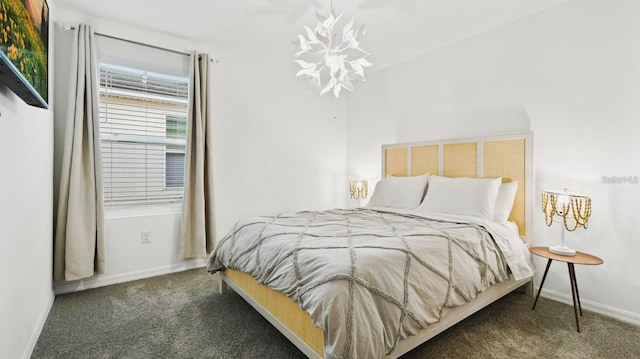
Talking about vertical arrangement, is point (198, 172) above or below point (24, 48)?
below

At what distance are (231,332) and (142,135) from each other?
7.21 feet

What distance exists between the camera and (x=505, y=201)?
2.67 metres

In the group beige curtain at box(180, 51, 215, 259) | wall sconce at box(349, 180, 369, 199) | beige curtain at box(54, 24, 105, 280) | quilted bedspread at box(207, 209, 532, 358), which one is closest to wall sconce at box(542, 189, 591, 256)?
quilted bedspread at box(207, 209, 532, 358)

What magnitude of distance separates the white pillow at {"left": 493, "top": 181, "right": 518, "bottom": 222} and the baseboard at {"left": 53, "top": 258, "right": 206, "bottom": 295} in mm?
2952

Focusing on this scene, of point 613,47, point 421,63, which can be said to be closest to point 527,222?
point 613,47

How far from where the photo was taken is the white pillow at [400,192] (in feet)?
10.2

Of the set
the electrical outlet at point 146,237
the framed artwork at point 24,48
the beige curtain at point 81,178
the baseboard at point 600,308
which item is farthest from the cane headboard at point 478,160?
the framed artwork at point 24,48

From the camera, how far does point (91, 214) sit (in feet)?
8.60

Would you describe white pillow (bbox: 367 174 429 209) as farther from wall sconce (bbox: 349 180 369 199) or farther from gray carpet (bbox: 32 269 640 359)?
gray carpet (bbox: 32 269 640 359)

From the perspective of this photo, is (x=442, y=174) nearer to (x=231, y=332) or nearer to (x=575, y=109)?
(x=575, y=109)

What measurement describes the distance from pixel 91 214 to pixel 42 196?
0.54 meters

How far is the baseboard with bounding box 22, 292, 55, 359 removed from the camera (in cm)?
166

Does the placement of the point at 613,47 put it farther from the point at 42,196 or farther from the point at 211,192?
the point at 42,196

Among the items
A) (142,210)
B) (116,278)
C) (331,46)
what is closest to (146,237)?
(142,210)
